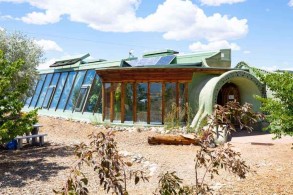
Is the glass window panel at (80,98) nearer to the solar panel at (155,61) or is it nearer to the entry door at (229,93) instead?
the solar panel at (155,61)

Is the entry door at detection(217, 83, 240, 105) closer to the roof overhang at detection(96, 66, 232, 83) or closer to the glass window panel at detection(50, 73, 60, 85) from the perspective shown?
the roof overhang at detection(96, 66, 232, 83)

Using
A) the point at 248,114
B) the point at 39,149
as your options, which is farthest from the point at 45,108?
the point at 248,114

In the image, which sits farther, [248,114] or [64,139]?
[64,139]

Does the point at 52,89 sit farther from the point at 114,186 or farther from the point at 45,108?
the point at 114,186

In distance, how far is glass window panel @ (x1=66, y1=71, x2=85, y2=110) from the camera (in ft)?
69.1

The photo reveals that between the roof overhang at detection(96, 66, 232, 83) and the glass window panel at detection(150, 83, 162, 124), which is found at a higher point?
the roof overhang at detection(96, 66, 232, 83)

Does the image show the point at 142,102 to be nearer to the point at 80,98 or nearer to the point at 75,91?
the point at 80,98

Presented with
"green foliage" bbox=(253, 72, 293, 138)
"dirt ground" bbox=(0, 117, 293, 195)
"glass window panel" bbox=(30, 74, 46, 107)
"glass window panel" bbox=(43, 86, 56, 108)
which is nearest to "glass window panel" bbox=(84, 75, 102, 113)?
"dirt ground" bbox=(0, 117, 293, 195)

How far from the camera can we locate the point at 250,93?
16.7 meters

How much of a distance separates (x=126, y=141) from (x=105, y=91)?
5.05 metres

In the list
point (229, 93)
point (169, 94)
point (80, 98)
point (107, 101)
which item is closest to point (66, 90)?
point (80, 98)

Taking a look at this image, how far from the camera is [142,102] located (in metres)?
16.2

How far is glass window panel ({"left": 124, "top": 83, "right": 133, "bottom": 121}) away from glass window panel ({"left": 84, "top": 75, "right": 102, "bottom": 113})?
2503 mm

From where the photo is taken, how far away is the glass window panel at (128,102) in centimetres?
1645
